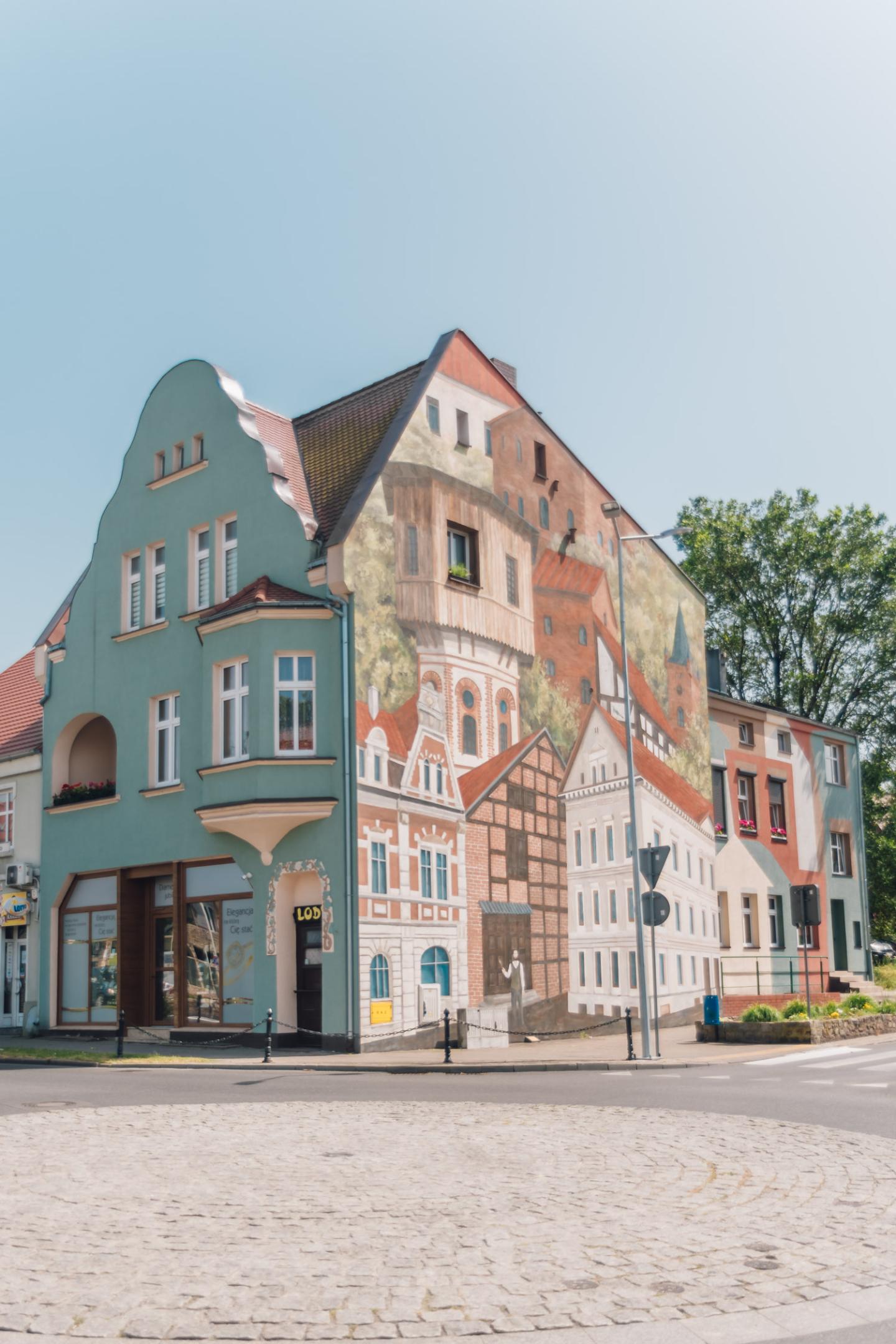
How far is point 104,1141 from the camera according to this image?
472 inches

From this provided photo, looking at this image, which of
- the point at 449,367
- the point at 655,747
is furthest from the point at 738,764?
the point at 449,367

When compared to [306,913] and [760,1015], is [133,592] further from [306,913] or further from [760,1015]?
[760,1015]

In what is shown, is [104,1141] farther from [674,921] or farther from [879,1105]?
[674,921]

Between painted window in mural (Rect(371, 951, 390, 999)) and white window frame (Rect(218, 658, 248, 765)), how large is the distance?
4.72m

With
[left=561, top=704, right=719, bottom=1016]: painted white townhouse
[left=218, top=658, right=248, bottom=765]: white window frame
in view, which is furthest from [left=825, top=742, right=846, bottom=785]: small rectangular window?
[left=218, top=658, right=248, bottom=765]: white window frame

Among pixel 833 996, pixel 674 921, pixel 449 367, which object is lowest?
pixel 833 996

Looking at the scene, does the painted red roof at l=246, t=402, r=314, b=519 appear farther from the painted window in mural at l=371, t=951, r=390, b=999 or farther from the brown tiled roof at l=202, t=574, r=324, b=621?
the painted window in mural at l=371, t=951, r=390, b=999

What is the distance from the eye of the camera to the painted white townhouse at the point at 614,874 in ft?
102

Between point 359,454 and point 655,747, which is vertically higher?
point 359,454

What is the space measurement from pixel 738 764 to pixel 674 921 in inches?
318

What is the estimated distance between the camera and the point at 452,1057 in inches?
926

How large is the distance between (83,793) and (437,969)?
398 inches

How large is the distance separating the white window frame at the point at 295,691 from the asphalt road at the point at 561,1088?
6113 millimetres

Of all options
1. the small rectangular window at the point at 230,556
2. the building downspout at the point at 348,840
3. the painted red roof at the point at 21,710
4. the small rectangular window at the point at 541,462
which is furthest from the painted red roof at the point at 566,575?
the painted red roof at the point at 21,710
